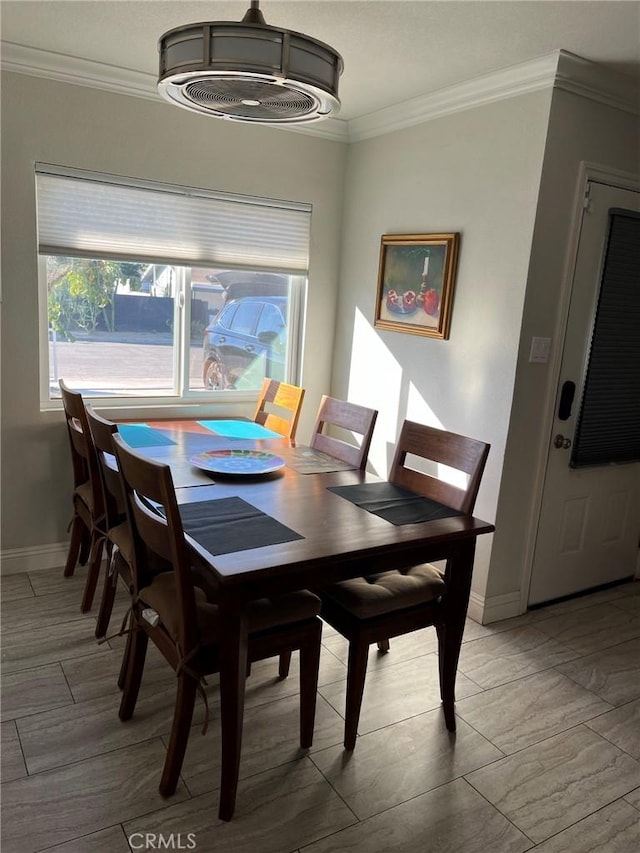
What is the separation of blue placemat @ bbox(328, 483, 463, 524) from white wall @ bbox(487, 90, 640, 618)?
76 centimetres

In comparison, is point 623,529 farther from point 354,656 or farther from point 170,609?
point 170,609

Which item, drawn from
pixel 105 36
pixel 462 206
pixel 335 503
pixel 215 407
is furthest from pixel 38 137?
pixel 335 503

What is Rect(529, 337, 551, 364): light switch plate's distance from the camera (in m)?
2.78

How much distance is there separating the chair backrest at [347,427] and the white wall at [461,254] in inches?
22.2

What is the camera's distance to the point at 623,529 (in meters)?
3.39

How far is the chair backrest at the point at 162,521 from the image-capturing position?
1.62 metres

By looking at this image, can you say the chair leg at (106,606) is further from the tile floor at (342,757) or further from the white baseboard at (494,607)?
the white baseboard at (494,607)

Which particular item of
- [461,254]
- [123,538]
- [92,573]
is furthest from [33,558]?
[461,254]

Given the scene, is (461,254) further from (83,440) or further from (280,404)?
(83,440)

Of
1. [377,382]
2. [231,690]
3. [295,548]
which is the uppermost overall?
[377,382]

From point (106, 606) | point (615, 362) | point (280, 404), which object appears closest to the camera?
point (106, 606)

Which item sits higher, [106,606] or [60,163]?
[60,163]

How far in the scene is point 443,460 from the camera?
7.73 feet

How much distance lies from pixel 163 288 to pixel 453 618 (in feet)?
7.55
